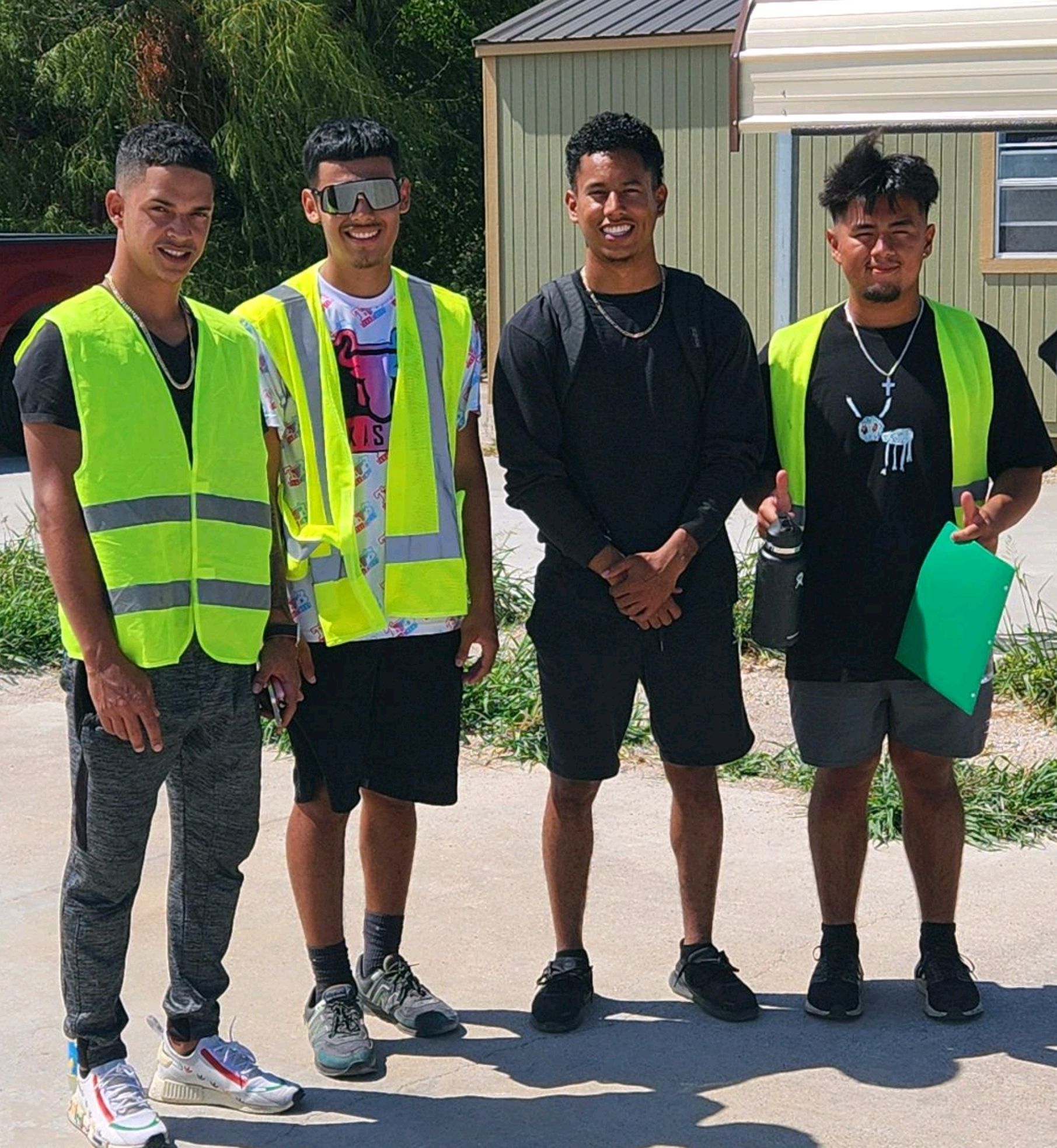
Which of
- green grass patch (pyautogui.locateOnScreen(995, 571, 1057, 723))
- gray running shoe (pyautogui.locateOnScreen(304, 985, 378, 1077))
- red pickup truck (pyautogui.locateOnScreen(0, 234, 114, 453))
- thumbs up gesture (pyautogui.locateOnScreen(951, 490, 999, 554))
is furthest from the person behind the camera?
red pickup truck (pyautogui.locateOnScreen(0, 234, 114, 453))

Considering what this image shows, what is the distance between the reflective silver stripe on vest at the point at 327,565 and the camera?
418cm

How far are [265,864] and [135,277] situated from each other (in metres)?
2.29

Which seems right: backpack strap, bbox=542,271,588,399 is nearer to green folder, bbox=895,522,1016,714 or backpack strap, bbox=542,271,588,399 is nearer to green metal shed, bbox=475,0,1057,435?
green folder, bbox=895,522,1016,714

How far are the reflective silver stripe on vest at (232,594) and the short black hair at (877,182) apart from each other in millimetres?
1655

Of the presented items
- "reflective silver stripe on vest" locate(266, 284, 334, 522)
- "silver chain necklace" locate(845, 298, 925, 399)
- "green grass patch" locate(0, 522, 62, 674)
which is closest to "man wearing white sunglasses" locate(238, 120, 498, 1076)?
"reflective silver stripe on vest" locate(266, 284, 334, 522)

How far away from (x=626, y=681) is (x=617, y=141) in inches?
51.3

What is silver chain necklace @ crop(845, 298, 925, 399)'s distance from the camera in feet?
14.3

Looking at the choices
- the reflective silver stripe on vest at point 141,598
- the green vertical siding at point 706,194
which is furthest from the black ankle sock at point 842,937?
the green vertical siding at point 706,194

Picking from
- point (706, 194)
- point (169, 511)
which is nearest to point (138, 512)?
point (169, 511)

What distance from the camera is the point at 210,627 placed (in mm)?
3834

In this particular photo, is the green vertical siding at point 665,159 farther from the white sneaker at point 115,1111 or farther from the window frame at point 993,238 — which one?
the white sneaker at point 115,1111

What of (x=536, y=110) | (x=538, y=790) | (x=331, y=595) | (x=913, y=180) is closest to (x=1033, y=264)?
(x=536, y=110)

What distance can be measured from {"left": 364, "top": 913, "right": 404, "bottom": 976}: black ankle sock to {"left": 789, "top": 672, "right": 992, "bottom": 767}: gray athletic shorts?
1086 mm

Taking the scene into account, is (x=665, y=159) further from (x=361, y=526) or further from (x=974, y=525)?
(x=361, y=526)
